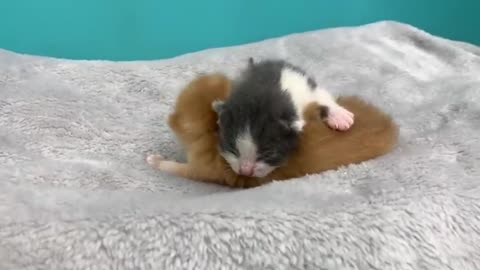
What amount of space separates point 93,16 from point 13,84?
55 cm

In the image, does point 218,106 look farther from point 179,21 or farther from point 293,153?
point 179,21

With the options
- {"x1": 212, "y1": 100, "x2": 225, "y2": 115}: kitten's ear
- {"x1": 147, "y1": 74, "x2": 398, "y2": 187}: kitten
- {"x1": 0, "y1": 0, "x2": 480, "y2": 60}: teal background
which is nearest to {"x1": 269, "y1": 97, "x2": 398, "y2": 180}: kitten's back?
{"x1": 147, "y1": 74, "x2": 398, "y2": 187}: kitten

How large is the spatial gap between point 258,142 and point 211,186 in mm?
103

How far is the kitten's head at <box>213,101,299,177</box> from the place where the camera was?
1124mm

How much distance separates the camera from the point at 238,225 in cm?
86

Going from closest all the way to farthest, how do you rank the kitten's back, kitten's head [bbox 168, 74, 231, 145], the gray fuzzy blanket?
the gray fuzzy blanket, the kitten's back, kitten's head [bbox 168, 74, 231, 145]

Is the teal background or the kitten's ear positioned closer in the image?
the kitten's ear

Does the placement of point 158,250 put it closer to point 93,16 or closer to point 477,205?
point 477,205

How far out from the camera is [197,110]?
4.04ft

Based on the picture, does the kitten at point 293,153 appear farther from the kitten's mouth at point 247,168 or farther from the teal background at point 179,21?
the teal background at point 179,21

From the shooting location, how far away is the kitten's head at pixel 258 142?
1.12m

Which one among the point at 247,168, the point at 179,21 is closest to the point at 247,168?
the point at 247,168

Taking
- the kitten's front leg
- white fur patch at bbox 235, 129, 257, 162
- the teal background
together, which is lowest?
the teal background

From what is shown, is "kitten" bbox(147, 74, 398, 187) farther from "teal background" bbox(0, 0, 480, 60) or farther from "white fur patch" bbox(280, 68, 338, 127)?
"teal background" bbox(0, 0, 480, 60)
